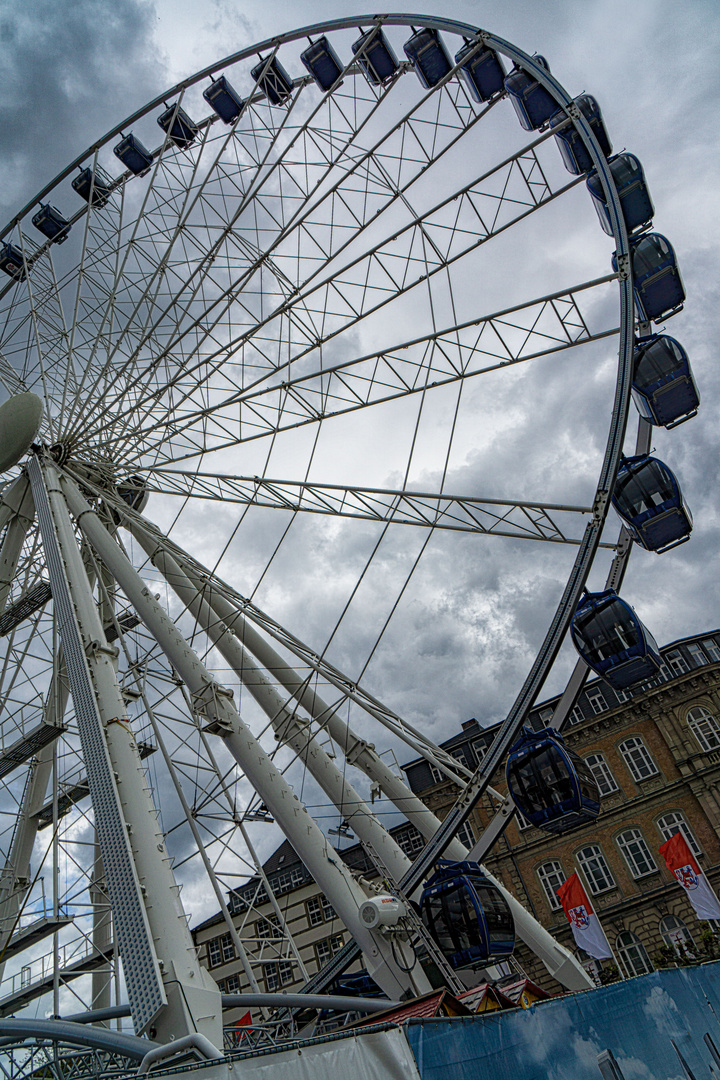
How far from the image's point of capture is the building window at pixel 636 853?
114 ft

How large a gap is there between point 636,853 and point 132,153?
116ft

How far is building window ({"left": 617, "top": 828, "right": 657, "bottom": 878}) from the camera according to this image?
34.8m

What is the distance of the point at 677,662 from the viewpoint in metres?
38.6

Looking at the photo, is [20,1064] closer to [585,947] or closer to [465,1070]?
[465,1070]

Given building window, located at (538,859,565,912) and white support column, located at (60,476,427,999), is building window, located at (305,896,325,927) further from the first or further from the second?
white support column, located at (60,476,427,999)

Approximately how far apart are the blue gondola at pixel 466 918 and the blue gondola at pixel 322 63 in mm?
20819

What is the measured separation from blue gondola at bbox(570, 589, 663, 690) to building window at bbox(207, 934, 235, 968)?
42166 millimetres

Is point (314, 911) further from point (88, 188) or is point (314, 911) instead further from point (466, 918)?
point (88, 188)

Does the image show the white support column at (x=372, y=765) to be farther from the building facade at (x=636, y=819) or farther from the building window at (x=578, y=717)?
the building window at (x=578, y=717)

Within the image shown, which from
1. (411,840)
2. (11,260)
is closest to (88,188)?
(11,260)

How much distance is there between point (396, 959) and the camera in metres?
12.8

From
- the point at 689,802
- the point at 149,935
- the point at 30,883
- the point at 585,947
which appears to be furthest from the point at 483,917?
the point at 689,802

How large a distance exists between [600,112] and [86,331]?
15350 millimetres

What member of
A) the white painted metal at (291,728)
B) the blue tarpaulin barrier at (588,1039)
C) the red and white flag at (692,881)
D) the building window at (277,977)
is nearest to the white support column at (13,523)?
the white painted metal at (291,728)
